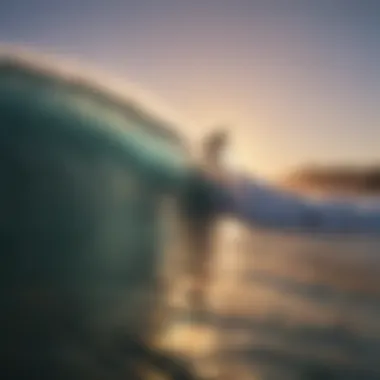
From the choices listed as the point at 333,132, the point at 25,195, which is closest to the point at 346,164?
the point at 333,132

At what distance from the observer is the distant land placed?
95 centimetres

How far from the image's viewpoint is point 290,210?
0.96 m

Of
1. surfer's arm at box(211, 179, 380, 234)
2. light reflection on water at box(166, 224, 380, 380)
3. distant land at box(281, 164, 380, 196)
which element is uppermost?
distant land at box(281, 164, 380, 196)

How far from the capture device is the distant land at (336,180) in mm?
955

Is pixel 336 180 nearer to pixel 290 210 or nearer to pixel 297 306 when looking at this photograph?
pixel 290 210

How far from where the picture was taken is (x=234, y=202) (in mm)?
963

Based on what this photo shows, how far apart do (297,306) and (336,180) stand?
23 cm

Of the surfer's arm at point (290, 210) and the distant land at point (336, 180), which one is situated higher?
the distant land at point (336, 180)

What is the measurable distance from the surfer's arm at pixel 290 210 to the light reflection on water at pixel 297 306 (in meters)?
0.02

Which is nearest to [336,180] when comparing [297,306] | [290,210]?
[290,210]

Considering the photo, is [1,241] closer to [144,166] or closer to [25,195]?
[25,195]

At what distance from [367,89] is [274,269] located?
0.37m

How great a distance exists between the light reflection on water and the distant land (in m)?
0.09

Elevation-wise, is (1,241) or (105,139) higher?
(105,139)
